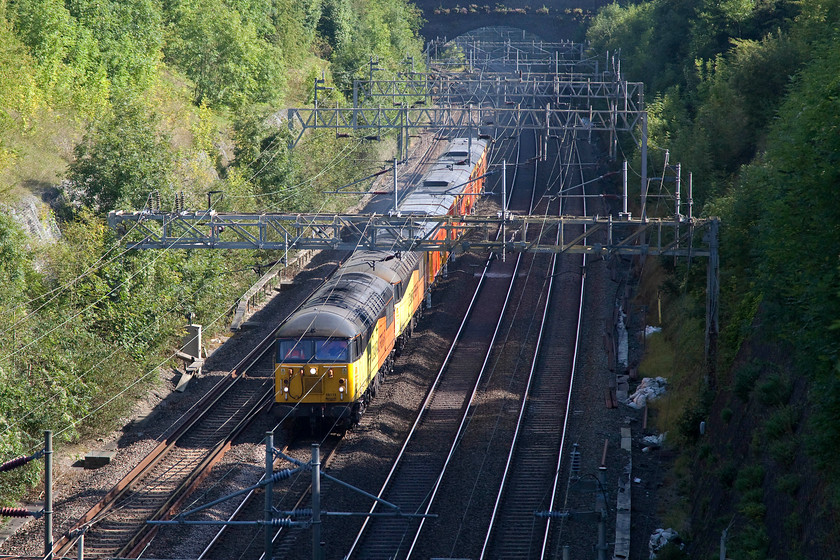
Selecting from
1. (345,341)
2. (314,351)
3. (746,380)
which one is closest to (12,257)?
(314,351)

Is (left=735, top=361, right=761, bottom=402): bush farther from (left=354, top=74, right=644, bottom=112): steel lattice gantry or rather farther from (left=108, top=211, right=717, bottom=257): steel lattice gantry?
(left=354, top=74, right=644, bottom=112): steel lattice gantry

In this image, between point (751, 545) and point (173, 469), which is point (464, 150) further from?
point (751, 545)

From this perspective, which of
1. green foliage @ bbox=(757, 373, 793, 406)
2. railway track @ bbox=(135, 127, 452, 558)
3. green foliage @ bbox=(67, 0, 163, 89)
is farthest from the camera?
green foliage @ bbox=(67, 0, 163, 89)

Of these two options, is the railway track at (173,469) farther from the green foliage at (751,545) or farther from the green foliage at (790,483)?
the green foliage at (790,483)

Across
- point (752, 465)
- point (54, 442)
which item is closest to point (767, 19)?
point (752, 465)

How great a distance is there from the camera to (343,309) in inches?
832

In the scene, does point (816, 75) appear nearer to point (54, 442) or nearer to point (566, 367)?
point (566, 367)

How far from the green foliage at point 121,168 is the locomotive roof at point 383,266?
19.8 ft

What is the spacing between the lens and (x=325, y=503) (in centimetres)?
1783

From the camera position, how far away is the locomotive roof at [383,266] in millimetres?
24625

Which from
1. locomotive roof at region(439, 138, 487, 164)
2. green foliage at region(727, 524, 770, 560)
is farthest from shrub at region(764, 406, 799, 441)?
locomotive roof at region(439, 138, 487, 164)

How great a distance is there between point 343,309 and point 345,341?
3.72 feet

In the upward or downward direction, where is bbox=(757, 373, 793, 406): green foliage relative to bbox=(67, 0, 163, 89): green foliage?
downward

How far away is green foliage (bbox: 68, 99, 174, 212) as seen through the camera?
26.7 meters
